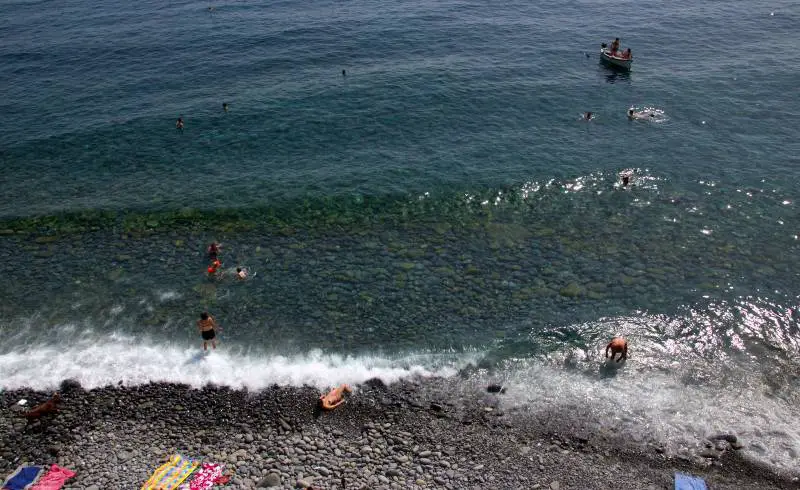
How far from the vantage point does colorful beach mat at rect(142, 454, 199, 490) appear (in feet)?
61.6

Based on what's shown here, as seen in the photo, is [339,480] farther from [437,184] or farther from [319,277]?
[437,184]

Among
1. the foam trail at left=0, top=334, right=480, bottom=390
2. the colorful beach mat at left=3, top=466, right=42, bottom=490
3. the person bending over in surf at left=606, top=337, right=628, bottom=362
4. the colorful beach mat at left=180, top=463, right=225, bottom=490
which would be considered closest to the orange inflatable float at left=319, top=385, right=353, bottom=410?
the foam trail at left=0, top=334, right=480, bottom=390

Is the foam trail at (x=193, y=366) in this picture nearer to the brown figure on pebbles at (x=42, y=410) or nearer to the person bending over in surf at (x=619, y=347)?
the brown figure on pebbles at (x=42, y=410)

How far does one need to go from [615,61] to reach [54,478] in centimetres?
5812

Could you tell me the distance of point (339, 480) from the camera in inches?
755

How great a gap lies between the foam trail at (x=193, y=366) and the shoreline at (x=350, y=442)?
66 cm

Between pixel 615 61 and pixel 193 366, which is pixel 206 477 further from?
pixel 615 61

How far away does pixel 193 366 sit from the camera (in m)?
24.8

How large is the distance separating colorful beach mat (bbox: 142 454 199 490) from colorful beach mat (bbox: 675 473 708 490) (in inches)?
697

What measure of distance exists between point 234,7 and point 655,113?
214 ft

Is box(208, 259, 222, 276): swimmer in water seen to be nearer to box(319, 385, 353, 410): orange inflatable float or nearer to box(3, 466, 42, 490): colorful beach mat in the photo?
box(319, 385, 353, 410): orange inflatable float

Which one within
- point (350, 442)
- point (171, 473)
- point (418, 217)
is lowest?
point (350, 442)

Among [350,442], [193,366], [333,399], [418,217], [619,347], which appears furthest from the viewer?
[418,217]

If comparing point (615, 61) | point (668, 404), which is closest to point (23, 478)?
point (668, 404)
